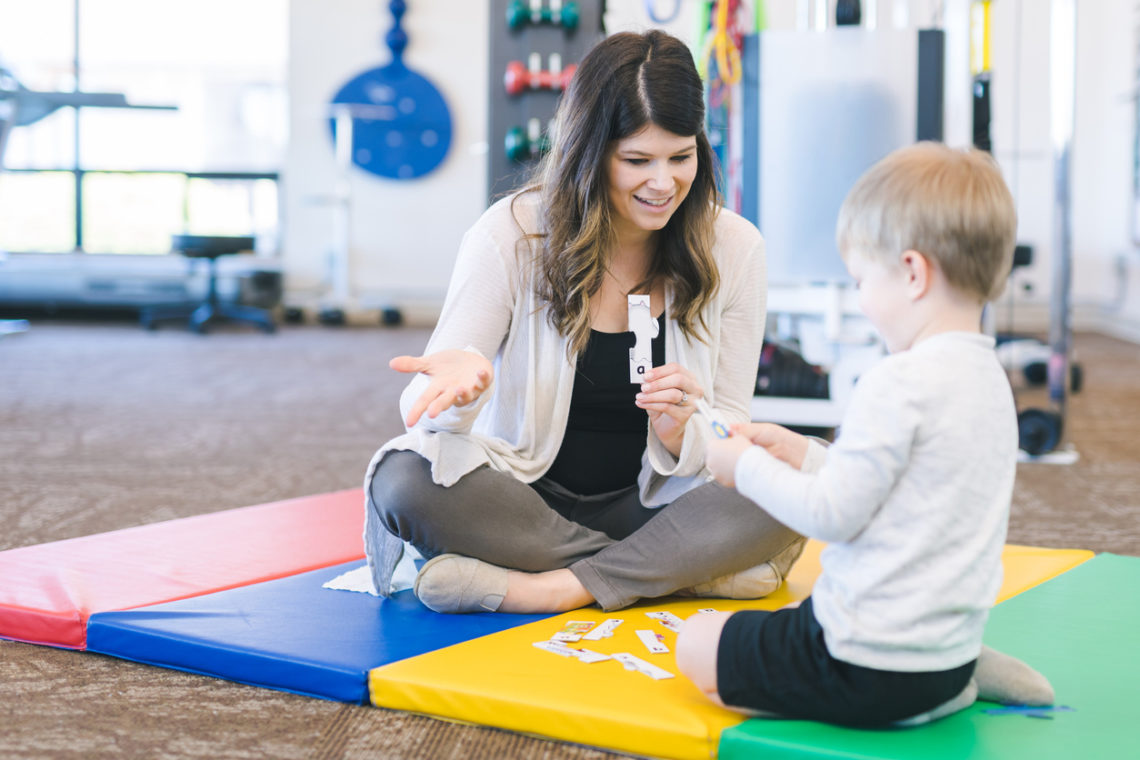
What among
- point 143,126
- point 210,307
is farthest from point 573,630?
point 143,126

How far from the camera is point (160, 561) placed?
5.82 ft

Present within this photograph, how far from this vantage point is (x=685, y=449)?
1.56 meters

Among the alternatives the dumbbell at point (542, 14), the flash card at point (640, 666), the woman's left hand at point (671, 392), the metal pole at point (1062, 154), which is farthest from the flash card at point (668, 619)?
the dumbbell at point (542, 14)

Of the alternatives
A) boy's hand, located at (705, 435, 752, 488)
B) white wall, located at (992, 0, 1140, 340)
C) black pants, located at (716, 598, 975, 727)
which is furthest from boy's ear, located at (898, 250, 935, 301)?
white wall, located at (992, 0, 1140, 340)

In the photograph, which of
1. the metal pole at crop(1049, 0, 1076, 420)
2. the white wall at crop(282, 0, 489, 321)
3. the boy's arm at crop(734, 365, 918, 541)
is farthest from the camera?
the white wall at crop(282, 0, 489, 321)

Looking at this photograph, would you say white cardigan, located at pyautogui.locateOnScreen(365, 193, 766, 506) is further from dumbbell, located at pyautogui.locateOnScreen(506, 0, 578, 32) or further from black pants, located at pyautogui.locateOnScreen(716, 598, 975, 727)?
dumbbell, located at pyautogui.locateOnScreen(506, 0, 578, 32)

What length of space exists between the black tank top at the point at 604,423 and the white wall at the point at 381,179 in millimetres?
5836

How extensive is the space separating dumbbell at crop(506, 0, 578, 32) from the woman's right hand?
262 cm

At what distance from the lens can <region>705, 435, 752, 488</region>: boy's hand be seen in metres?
1.11

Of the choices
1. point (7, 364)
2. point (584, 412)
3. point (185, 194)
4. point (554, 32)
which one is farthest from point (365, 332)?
point (584, 412)

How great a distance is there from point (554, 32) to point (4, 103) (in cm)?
287

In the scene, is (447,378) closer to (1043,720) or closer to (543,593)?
(543,593)

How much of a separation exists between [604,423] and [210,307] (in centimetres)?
544

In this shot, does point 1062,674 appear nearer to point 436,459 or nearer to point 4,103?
point 436,459
